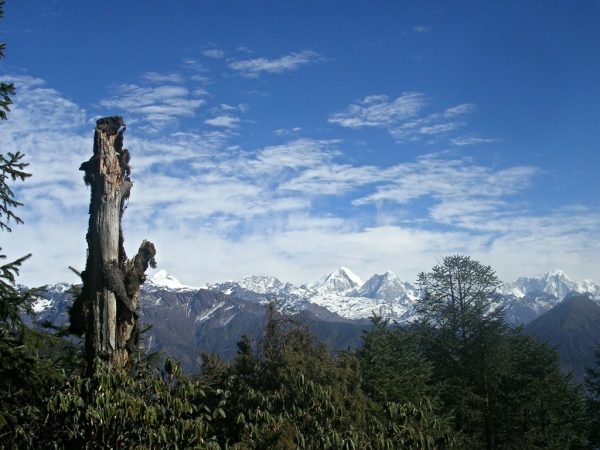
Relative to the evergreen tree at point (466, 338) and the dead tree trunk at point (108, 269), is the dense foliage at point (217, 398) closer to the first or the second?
the dead tree trunk at point (108, 269)

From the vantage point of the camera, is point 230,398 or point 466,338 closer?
point 230,398

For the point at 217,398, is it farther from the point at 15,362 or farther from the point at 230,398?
the point at 15,362

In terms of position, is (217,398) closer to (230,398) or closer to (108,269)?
(230,398)

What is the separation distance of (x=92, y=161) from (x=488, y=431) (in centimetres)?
2668

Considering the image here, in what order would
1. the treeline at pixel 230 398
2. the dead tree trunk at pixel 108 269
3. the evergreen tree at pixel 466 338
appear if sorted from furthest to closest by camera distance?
the evergreen tree at pixel 466 338 < the dead tree trunk at pixel 108 269 < the treeline at pixel 230 398

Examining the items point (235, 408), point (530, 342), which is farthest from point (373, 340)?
point (530, 342)

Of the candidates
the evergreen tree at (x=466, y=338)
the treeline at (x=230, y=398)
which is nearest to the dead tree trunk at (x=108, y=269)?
the treeline at (x=230, y=398)

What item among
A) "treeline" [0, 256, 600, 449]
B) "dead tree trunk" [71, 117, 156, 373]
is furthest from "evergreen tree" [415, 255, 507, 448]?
"dead tree trunk" [71, 117, 156, 373]

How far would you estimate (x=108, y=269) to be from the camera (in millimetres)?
9930

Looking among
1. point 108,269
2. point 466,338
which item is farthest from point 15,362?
point 466,338

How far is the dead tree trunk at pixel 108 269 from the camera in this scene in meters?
9.81

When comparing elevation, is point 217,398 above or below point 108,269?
below

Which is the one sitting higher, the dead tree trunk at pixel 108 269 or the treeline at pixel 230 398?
the dead tree trunk at pixel 108 269

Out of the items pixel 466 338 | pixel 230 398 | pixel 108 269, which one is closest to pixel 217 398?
pixel 230 398
